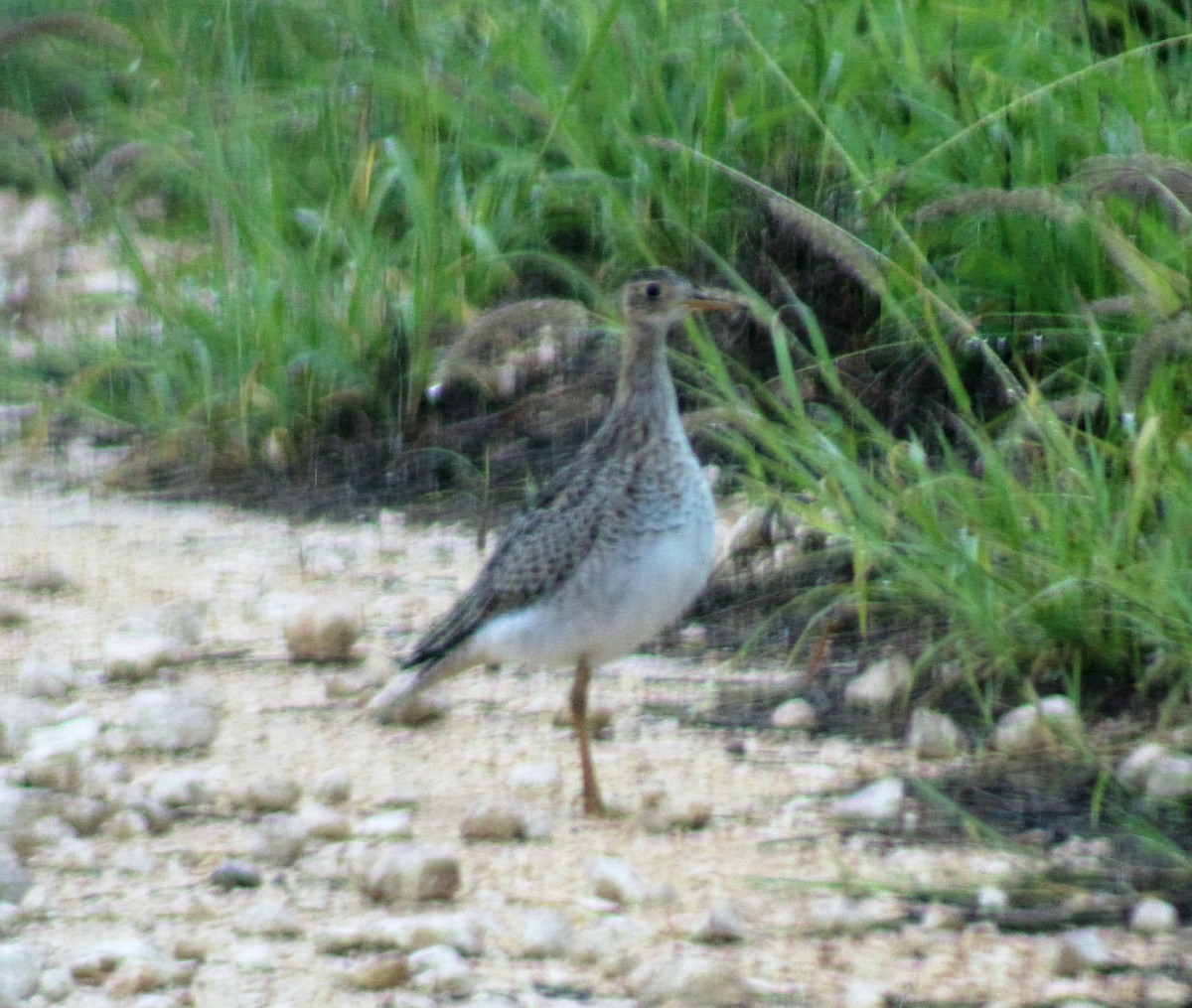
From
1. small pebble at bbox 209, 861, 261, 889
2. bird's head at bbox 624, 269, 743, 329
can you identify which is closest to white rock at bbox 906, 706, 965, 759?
bird's head at bbox 624, 269, 743, 329

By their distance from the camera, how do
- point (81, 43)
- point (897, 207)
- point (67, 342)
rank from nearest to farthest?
point (897, 207), point (67, 342), point (81, 43)

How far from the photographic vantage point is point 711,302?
4.86 metres

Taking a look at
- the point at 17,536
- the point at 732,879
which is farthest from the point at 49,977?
the point at 17,536

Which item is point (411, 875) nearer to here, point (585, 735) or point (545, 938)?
point (545, 938)

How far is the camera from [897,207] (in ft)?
19.7

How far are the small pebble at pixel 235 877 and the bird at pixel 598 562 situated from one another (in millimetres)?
690

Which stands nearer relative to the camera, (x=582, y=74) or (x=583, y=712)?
(x=583, y=712)

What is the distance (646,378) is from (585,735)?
83 centimetres

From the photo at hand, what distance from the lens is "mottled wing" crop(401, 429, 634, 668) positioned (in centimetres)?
443

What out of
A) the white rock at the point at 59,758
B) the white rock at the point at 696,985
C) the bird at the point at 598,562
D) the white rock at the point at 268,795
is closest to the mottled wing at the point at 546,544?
the bird at the point at 598,562

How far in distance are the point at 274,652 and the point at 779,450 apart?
4.42 ft

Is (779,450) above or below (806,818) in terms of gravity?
above

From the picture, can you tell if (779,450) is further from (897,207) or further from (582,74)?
(582,74)

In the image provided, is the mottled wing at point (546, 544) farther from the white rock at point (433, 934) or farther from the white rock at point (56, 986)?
the white rock at point (56, 986)
